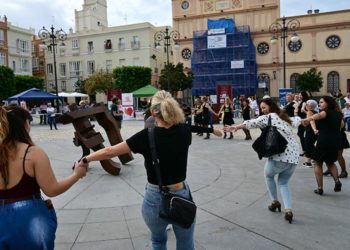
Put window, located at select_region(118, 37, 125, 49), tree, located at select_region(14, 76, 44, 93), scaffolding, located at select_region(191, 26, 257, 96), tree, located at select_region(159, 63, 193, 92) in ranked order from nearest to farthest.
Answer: tree, located at select_region(159, 63, 193, 92), scaffolding, located at select_region(191, 26, 257, 96), tree, located at select_region(14, 76, 44, 93), window, located at select_region(118, 37, 125, 49)

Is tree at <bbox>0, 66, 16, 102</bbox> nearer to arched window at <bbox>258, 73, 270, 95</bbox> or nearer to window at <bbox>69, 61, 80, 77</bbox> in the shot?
window at <bbox>69, 61, 80, 77</bbox>

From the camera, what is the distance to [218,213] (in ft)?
16.7

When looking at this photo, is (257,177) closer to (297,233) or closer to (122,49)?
(297,233)

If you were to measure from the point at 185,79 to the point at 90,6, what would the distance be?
38045 millimetres

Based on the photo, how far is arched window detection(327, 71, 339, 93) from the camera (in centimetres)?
4338

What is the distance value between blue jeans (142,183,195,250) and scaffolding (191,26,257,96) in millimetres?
45114

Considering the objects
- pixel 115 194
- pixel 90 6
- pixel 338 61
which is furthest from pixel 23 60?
pixel 115 194

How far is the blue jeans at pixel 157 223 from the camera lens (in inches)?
111

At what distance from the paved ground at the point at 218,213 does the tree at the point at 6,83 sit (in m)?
38.0

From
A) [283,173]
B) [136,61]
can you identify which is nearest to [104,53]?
[136,61]

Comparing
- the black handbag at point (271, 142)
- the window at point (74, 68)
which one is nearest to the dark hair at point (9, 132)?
the black handbag at point (271, 142)

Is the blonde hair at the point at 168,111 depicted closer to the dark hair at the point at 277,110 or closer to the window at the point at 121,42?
the dark hair at the point at 277,110

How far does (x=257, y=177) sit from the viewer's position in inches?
285

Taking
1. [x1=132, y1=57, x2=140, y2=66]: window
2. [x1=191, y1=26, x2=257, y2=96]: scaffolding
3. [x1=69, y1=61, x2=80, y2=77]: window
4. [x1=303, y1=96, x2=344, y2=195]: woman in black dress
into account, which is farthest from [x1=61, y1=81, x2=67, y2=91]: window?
[x1=303, y1=96, x2=344, y2=195]: woman in black dress
